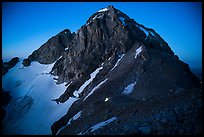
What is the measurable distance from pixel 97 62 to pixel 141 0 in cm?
3842

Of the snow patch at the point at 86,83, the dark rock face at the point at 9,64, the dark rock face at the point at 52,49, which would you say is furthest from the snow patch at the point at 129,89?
the dark rock face at the point at 9,64

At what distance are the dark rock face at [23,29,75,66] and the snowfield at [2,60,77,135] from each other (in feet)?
11.3

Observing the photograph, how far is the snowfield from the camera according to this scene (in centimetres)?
5572

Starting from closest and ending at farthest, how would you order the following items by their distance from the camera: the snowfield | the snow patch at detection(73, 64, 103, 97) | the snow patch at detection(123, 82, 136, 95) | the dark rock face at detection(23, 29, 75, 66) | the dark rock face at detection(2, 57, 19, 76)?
the snow patch at detection(123, 82, 136, 95)
the snowfield
the snow patch at detection(73, 64, 103, 97)
the dark rock face at detection(23, 29, 75, 66)
the dark rock face at detection(2, 57, 19, 76)

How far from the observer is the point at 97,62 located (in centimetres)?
6350

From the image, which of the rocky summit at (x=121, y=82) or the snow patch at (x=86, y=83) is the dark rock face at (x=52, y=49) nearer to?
the rocky summit at (x=121, y=82)

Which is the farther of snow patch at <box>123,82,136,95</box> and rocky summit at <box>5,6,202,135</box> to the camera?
snow patch at <box>123,82,136,95</box>

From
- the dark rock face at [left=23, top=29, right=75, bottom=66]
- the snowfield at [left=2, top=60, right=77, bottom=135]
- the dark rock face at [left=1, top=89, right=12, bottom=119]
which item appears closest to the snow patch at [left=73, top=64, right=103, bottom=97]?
the snowfield at [left=2, top=60, right=77, bottom=135]

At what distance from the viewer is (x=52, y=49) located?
95.1 metres

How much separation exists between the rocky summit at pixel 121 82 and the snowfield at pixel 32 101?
354 cm

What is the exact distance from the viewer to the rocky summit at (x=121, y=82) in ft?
51.2

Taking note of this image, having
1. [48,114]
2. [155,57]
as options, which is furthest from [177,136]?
[48,114]

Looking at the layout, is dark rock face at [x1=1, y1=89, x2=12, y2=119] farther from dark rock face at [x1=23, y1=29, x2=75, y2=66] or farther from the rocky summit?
dark rock face at [x1=23, y1=29, x2=75, y2=66]

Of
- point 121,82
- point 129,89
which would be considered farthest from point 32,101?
point 129,89
